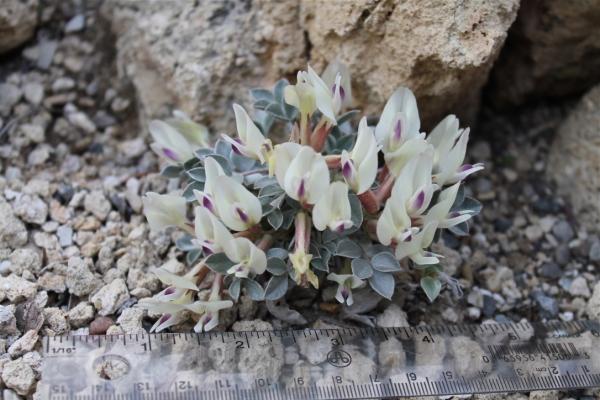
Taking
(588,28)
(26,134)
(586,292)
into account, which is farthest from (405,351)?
(26,134)

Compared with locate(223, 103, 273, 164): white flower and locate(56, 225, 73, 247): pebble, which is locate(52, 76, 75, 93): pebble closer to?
locate(56, 225, 73, 247): pebble

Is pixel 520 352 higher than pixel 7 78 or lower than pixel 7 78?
lower

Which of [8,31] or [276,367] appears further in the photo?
[8,31]

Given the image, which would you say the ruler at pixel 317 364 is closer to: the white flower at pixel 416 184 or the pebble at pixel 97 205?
the white flower at pixel 416 184

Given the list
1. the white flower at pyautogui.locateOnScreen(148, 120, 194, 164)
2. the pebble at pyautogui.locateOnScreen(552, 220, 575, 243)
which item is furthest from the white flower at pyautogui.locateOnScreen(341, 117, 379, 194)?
the pebble at pyautogui.locateOnScreen(552, 220, 575, 243)

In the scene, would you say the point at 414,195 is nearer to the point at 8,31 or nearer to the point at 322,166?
the point at 322,166

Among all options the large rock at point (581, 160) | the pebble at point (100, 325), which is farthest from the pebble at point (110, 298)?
the large rock at point (581, 160)

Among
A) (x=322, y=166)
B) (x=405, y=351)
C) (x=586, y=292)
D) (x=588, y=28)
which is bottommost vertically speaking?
(x=586, y=292)
